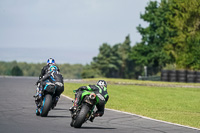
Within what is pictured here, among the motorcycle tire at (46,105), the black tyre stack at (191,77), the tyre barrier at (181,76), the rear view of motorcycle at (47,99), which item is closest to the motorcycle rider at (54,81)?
the rear view of motorcycle at (47,99)

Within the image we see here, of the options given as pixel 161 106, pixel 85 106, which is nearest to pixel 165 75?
pixel 161 106

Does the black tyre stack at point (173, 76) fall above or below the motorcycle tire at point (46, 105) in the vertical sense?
above

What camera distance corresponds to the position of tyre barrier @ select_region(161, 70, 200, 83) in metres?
46.2

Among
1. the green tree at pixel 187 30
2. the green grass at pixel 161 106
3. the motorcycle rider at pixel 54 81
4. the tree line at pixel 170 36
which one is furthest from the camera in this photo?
the tree line at pixel 170 36

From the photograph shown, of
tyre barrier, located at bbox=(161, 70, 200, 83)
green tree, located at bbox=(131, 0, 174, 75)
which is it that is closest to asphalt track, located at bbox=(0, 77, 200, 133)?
tyre barrier, located at bbox=(161, 70, 200, 83)

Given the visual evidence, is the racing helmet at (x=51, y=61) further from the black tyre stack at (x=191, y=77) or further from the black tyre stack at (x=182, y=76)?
the black tyre stack at (x=182, y=76)

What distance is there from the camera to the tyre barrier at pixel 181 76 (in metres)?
46.2

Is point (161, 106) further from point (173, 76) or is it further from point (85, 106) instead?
point (173, 76)

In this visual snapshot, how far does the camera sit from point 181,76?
47.1m

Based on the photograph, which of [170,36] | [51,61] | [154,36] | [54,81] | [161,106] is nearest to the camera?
[54,81]

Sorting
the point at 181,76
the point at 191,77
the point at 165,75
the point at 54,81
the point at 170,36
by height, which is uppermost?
the point at 170,36

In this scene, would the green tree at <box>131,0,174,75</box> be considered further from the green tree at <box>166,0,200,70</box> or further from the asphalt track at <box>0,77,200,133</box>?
the asphalt track at <box>0,77,200,133</box>

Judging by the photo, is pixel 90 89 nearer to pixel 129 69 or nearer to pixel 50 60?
pixel 50 60

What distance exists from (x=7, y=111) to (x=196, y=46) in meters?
44.4
